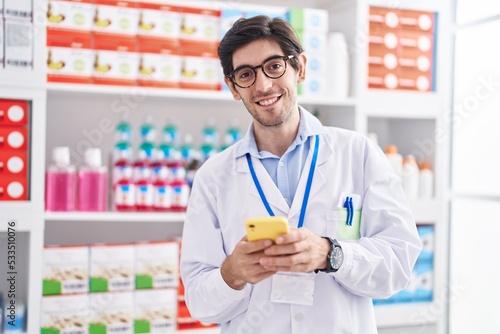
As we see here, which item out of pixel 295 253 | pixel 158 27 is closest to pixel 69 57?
pixel 158 27

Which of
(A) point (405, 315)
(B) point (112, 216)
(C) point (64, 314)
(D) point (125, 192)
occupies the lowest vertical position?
(A) point (405, 315)

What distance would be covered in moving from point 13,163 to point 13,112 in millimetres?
226

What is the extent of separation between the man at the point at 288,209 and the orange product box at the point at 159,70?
3.41 ft

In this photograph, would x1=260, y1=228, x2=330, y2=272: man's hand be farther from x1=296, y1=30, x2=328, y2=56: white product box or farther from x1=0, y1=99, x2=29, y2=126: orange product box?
x1=296, y1=30, x2=328, y2=56: white product box

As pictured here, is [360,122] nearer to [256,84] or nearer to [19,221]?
[256,84]

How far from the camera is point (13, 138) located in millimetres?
2602

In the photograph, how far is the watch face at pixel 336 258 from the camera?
5.06ft

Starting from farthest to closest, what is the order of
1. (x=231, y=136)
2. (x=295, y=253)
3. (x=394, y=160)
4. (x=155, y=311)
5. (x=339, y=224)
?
1. (x=394, y=160)
2. (x=231, y=136)
3. (x=155, y=311)
4. (x=339, y=224)
5. (x=295, y=253)

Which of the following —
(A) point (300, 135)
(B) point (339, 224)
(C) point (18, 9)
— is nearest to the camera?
(B) point (339, 224)

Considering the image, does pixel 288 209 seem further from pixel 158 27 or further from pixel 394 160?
pixel 394 160

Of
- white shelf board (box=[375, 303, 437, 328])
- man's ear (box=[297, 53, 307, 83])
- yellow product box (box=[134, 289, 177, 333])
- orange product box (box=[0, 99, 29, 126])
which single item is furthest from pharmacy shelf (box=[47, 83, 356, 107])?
white shelf board (box=[375, 303, 437, 328])

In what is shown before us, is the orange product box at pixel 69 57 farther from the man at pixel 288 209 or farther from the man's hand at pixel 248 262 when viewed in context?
the man's hand at pixel 248 262

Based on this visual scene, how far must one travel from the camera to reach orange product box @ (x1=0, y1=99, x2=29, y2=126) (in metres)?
2.58

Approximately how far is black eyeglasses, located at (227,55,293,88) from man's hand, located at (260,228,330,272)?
0.50 metres
